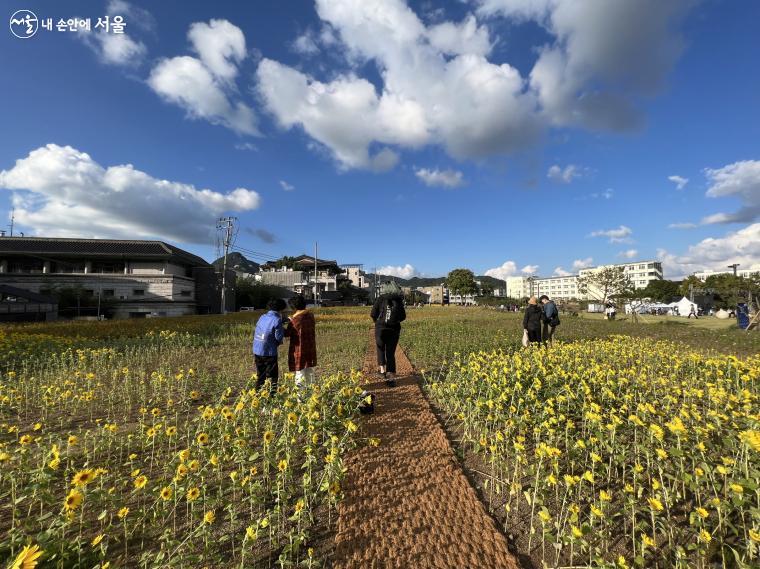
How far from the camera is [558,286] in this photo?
157875mm

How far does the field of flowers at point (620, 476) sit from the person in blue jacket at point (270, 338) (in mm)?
3074

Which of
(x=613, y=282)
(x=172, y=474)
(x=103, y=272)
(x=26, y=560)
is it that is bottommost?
(x=172, y=474)

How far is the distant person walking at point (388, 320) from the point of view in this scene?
681cm

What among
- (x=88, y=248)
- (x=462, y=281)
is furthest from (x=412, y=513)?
(x=462, y=281)

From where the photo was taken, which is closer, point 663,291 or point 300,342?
point 300,342

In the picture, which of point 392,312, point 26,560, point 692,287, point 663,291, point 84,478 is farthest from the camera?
point 663,291

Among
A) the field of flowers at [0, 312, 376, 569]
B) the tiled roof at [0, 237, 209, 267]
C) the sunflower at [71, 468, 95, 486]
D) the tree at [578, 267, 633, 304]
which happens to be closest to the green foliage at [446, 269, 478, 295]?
the tree at [578, 267, 633, 304]

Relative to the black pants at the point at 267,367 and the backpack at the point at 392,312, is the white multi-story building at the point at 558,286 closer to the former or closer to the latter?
the backpack at the point at 392,312

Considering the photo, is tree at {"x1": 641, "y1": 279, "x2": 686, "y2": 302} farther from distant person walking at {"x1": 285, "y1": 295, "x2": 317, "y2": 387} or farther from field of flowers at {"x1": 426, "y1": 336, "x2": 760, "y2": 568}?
distant person walking at {"x1": 285, "y1": 295, "x2": 317, "y2": 387}

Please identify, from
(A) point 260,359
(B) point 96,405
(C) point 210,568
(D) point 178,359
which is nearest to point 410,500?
(C) point 210,568

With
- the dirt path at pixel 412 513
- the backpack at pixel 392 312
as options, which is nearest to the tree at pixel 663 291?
the backpack at pixel 392 312

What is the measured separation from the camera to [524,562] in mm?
2516

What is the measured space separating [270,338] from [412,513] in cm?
373

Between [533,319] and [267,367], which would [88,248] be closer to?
[267,367]
